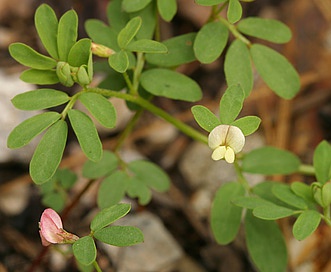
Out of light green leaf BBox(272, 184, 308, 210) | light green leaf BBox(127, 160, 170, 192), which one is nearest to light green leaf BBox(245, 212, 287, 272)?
light green leaf BBox(272, 184, 308, 210)

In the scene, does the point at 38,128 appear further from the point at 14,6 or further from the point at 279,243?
the point at 14,6

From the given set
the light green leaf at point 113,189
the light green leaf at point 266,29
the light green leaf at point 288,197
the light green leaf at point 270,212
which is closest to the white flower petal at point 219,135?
the light green leaf at point 270,212

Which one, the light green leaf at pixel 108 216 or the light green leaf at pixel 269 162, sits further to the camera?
the light green leaf at pixel 269 162

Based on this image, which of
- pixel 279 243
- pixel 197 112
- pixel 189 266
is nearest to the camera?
pixel 197 112

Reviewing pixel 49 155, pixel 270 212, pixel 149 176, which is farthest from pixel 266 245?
pixel 49 155

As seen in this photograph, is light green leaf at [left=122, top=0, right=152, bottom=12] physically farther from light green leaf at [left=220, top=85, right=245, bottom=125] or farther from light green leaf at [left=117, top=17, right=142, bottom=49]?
light green leaf at [left=220, top=85, right=245, bottom=125]

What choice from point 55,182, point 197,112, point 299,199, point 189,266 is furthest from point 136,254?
point 197,112

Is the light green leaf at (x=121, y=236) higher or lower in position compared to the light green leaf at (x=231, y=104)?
lower

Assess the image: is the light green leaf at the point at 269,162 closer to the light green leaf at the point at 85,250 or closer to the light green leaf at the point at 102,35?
the light green leaf at the point at 102,35
